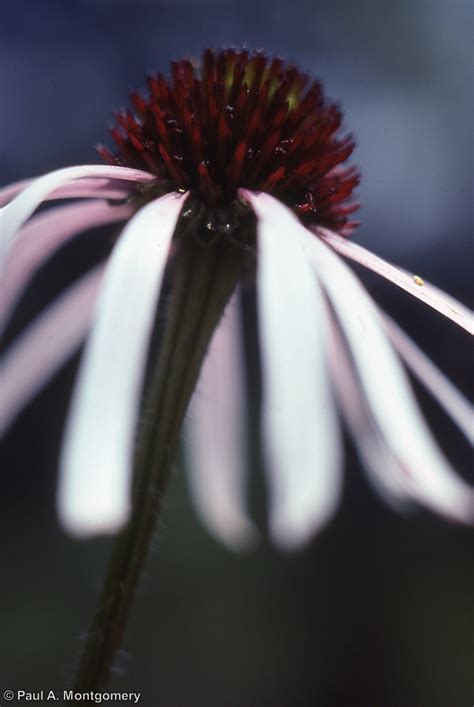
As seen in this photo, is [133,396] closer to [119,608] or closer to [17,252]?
[119,608]

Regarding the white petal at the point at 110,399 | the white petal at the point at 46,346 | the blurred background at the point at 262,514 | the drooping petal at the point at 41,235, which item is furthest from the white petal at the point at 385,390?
the blurred background at the point at 262,514

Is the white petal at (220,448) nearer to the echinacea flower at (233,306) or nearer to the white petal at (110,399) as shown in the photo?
the echinacea flower at (233,306)

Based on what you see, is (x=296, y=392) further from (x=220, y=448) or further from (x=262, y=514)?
(x=262, y=514)

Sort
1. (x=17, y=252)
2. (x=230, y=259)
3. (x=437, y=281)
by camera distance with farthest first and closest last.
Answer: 1. (x=437, y=281)
2. (x=17, y=252)
3. (x=230, y=259)

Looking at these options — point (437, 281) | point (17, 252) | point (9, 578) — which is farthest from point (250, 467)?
point (17, 252)

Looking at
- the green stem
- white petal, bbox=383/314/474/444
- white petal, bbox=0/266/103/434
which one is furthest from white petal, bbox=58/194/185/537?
white petal, bbox=0/266/103/434

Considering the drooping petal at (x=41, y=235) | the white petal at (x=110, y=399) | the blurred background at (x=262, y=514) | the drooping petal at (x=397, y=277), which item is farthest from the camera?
the blurred background at (x=262, y=514)
